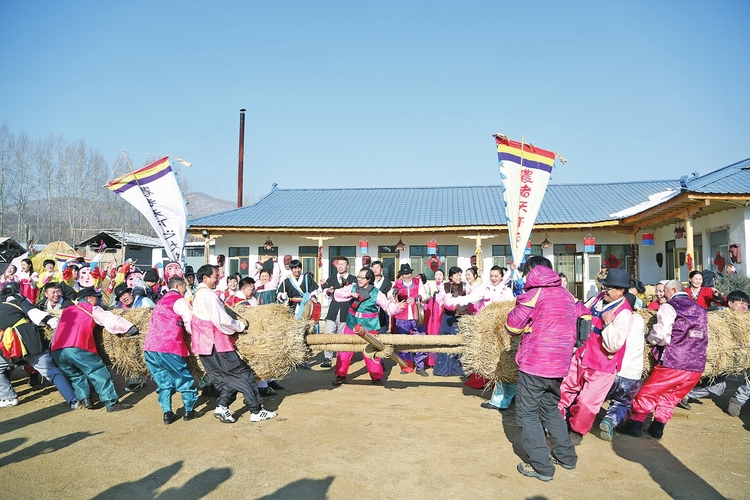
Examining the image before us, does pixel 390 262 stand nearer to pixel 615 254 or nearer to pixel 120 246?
pixel 615 254

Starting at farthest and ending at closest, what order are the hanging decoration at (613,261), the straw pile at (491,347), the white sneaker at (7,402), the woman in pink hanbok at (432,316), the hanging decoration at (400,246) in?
the hanging decoration at (400,246), the hanging decoration at (613,261), the woman in pink hanbok at (432,316), the white sneaker at (7,402), the straw pile at (491,347)

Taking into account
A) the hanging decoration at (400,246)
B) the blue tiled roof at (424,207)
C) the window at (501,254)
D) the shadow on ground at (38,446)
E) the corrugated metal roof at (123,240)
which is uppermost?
the blue tiled roof at (424,207)

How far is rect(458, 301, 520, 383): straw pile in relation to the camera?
5.14 metres

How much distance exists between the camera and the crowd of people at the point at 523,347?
4.04 metres

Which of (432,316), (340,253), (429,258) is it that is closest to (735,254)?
(432,316)

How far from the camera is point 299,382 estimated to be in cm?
732

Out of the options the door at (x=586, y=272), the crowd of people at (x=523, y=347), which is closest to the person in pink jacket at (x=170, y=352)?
the crowd of people at (x=523, y=347)

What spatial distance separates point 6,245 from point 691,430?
30.7 meters

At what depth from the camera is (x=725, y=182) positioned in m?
11.0

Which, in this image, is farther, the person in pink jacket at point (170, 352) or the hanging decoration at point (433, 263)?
the hanging decoration at point (433, 263)

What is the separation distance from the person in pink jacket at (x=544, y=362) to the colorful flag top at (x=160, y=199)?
4.77m

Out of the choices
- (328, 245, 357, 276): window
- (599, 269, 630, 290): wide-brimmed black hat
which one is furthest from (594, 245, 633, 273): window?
(599, 269, 630, 290): wide-brimmed black hat

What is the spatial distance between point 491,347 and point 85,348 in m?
4.50

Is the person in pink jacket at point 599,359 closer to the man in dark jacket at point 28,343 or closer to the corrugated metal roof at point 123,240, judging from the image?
the man in dark jacket at point 28,343
